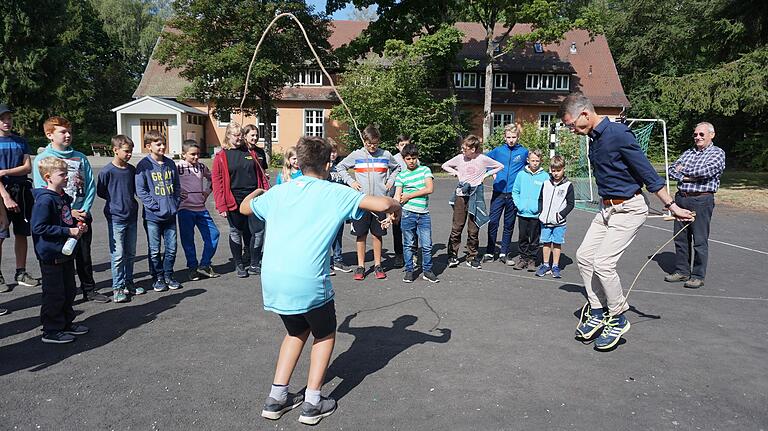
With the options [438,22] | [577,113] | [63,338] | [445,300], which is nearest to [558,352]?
[445,300]

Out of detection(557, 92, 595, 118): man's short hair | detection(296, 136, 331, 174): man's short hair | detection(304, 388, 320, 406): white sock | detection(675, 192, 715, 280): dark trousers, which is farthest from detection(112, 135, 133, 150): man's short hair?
detection(675, 192, 715, 280): dark trousers

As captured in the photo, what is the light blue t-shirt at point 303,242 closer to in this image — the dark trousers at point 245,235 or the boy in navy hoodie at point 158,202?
the boy in navy hoodie at point 158,202

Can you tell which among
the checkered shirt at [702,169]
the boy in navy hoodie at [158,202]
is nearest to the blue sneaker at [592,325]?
the checkered shirt at [702,169]

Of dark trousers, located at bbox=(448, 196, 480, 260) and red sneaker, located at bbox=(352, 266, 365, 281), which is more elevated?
dark trousers, located at bbox=(448, 196, 480, 260)

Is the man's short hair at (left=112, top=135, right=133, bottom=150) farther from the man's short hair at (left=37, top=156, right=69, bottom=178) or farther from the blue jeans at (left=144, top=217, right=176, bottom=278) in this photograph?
the man's short hair at (left=37, top=156, right=69, bottom=178)

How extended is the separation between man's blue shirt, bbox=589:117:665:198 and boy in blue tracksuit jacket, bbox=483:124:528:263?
3118 mm

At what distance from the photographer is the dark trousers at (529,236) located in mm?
8148

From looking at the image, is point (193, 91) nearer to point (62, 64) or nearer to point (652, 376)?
point (62, 64)

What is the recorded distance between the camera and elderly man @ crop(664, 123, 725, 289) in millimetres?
7344

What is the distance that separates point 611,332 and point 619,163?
1566mm

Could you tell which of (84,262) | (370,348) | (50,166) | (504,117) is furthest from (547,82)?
(50,166)

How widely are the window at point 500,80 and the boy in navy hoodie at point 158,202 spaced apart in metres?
35.8

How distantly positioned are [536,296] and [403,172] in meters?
2.39

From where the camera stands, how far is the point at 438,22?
3206 cm
